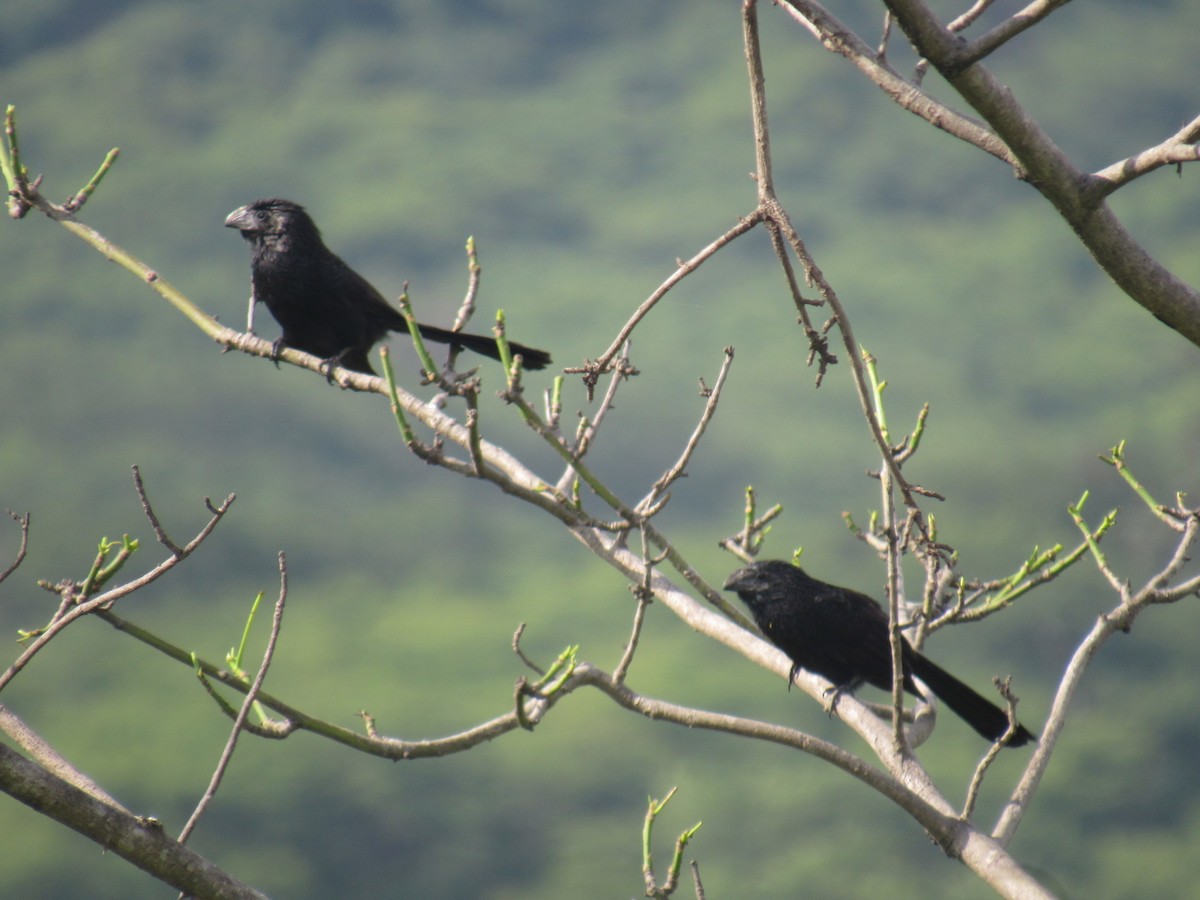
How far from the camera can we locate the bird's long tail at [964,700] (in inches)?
144

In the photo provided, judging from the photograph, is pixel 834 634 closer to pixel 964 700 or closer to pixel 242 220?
pixel 964 700

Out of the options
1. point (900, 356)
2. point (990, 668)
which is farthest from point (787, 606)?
point (900, 356)

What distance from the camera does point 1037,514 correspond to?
1049 centimetres

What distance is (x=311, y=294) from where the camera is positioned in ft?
14.2

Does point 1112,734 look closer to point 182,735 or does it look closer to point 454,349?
point 182,735

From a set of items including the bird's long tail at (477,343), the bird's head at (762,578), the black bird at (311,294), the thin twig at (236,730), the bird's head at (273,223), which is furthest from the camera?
the bird's head at (273,223)

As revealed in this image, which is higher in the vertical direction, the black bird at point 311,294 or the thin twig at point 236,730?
the black bird at point 311,294

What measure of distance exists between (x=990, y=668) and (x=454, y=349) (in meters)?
8.62

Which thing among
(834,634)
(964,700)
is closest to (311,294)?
(834,634)

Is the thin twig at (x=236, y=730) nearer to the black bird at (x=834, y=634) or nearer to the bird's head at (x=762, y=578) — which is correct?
the black bird at (x=834, y=634)

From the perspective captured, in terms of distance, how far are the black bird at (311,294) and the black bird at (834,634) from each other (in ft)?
4.58

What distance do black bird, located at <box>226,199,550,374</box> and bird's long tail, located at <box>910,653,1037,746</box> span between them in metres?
1.90

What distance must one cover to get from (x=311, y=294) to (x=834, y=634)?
6.78ft

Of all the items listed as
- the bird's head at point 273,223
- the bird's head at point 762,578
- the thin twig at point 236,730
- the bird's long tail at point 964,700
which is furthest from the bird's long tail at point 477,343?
the thin twig at point 236,730
